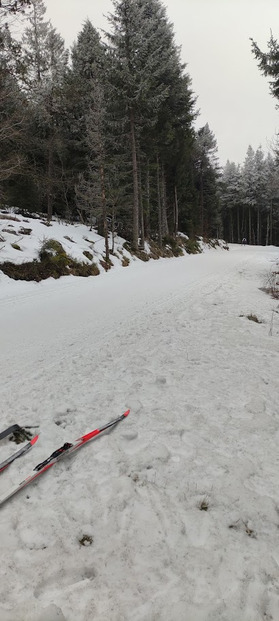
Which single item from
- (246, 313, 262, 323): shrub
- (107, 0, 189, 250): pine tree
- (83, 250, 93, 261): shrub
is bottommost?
(246, 313, 262, 323): shrub

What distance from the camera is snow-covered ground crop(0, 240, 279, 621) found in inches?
63.0

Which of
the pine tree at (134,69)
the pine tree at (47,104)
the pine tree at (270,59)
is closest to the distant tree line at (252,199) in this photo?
the pine tree at (47,104)

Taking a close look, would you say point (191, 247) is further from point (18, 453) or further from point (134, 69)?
point (18, 453)

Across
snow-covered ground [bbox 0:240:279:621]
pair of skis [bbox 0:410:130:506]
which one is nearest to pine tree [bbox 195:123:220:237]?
snow-covered ground [bbox 0:240:279:621]

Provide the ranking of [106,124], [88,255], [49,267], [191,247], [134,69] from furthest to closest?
[191,247] → [106,124] → [134,69] → [88,255] → [49,267]

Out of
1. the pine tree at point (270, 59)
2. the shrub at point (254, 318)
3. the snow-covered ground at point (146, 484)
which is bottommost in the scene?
the snow-covered ground at point (146, 484)

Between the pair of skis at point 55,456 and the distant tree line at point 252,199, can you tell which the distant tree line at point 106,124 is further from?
the distant tree line at point 252,199

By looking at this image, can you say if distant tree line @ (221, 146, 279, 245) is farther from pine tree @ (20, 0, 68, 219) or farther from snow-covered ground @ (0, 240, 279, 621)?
snow-covered ground @ (0, 240, 279, 621)

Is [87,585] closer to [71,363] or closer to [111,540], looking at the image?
[111,540]

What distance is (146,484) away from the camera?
2.35 meters

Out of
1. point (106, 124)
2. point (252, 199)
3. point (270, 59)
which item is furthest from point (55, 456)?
point (252, 199)

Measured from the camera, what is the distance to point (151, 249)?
78.6ft

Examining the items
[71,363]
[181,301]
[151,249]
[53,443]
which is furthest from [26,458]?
[151,249]

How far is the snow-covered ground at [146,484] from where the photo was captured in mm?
1600
